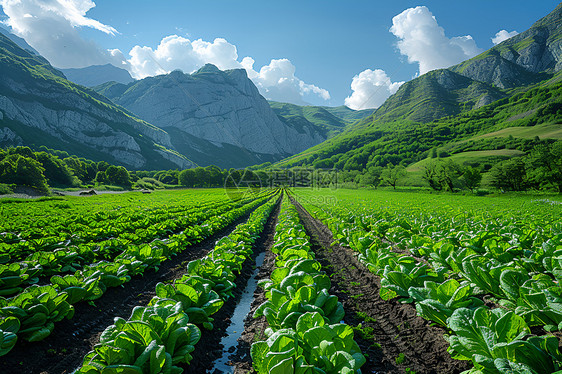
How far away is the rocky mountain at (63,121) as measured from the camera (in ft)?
411

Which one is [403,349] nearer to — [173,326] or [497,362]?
[497,362]

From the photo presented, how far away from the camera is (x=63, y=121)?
14325 centimetres

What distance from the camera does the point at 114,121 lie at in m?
172

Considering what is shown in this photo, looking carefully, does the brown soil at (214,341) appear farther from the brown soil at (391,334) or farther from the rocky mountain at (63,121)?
the rocky mountain at (63,121)

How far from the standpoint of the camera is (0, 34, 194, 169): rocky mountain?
411ft

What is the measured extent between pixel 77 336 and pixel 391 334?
18.6 feet

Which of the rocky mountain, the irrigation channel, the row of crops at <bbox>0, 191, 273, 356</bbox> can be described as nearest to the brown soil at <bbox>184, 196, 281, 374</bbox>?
the irrigation channel

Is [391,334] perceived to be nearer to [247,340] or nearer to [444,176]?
[247,340]

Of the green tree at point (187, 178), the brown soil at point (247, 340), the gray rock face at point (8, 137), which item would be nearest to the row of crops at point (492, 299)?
the brown soil at point (247, 340)

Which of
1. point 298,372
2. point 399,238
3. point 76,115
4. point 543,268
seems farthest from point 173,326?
point 76,115

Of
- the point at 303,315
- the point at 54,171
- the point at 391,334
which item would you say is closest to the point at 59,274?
the point at 303,315

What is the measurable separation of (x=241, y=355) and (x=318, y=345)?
209 centimetres

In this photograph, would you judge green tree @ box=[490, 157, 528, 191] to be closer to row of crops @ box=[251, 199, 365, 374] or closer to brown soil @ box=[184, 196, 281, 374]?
brown soil @ box=[184, 196, 281, 374]

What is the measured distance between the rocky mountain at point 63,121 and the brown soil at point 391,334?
Answer: 159 metres
